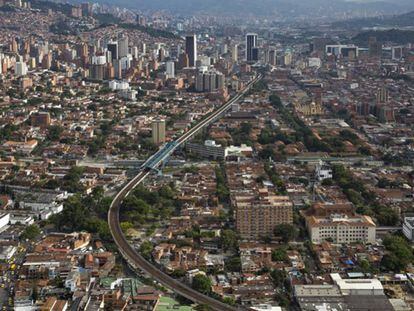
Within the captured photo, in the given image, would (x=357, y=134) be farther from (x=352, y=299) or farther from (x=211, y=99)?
(x=352, y=299)

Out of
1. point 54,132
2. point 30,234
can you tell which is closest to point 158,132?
point 54,132

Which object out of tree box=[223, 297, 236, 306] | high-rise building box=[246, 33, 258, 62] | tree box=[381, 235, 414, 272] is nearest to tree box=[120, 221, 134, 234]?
tree box=[223, 297, 236, 306]

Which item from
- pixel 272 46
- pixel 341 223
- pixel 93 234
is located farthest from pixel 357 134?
pixel 272 46

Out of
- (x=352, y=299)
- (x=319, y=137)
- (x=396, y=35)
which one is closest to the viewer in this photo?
(x=352, y=299)

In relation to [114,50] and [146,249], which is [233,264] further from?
[114,50]

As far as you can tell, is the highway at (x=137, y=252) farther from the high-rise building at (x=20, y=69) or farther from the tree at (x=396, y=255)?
the high-rise building at (x=20, y=69)
